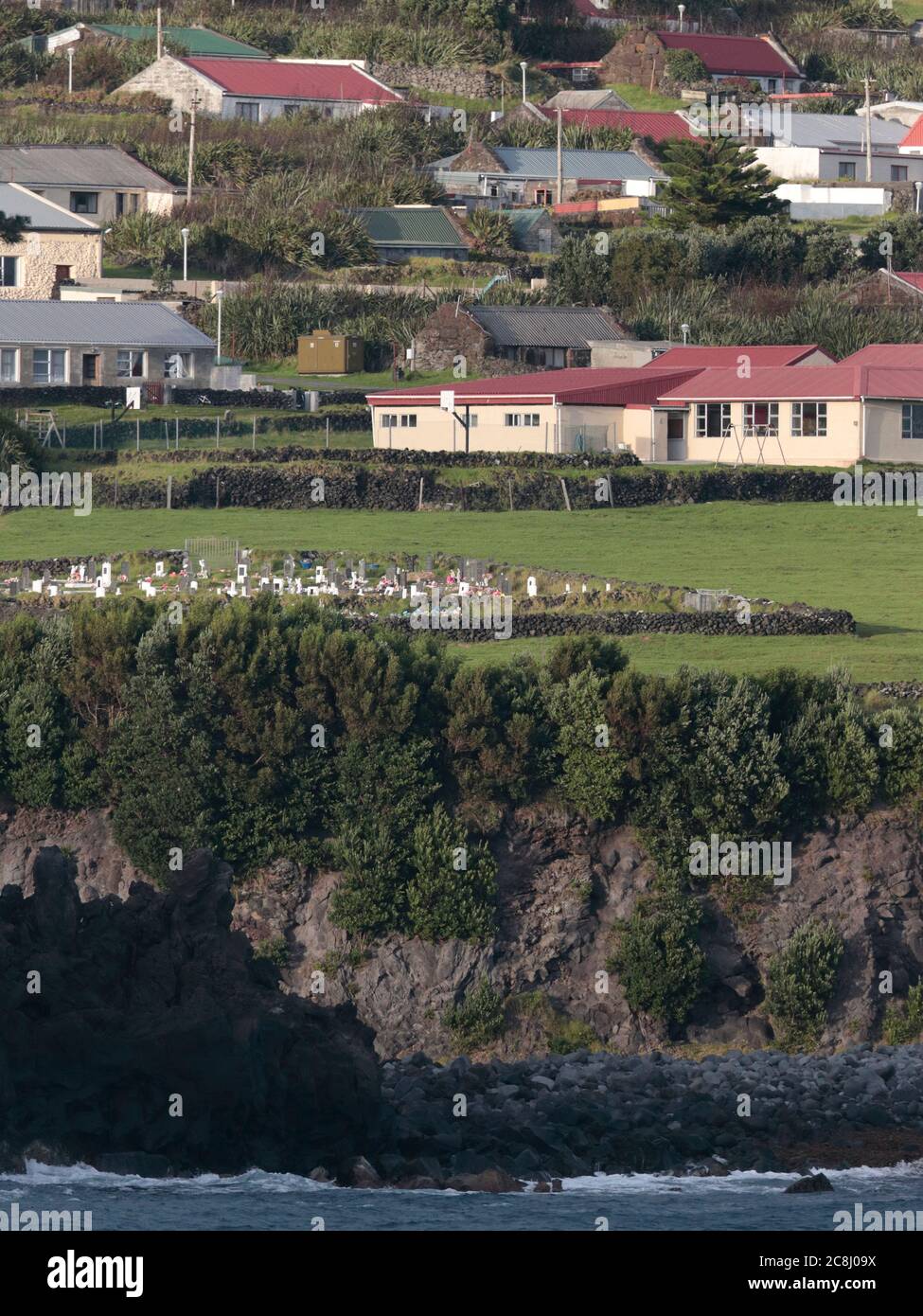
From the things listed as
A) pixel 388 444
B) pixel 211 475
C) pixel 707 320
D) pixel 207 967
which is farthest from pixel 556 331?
pixel 207 967

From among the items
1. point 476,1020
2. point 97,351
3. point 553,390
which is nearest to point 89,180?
point 97,351

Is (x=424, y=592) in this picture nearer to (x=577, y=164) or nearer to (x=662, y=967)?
(x=662, y=967)

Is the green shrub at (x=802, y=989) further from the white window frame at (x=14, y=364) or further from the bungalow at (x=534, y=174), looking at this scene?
the bungalow at (x=534, y=174)

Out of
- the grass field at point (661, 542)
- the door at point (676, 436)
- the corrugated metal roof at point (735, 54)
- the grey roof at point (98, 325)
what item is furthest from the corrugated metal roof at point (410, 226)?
the grass field at point (661, 542)

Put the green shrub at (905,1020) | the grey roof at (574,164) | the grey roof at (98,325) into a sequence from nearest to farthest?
the green shrub at (905,1020)
the grey roof at (98,325)
the grey roof at (574,164)

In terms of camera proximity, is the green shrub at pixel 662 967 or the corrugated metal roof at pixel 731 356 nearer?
the green shrub at pixel 662 967

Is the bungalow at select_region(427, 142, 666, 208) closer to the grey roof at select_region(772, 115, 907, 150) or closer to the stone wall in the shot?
the grey roof at select_region(772, 115, 907, 150)
